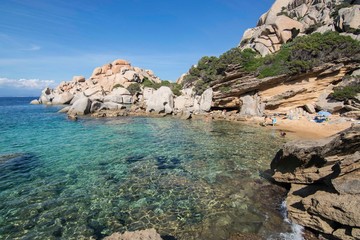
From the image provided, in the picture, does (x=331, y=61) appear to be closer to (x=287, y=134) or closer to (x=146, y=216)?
(x=287, y=134)

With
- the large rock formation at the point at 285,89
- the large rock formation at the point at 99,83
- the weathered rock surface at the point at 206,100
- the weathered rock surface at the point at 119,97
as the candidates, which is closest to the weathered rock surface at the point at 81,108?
the weathered rock surface at the point at 119,97

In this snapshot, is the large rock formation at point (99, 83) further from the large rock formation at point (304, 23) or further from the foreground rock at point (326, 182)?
the foreground rock at point (326, 182)

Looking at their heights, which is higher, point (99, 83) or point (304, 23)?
point (304, 23)

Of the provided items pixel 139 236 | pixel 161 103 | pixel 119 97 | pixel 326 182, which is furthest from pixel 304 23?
pixel 139 236

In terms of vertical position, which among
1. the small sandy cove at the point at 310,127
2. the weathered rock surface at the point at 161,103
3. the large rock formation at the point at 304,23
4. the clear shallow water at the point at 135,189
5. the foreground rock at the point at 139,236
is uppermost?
the large rock formation at the point at 304,23

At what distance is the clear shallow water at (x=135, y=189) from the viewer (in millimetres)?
8148

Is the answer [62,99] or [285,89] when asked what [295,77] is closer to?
[285,89]

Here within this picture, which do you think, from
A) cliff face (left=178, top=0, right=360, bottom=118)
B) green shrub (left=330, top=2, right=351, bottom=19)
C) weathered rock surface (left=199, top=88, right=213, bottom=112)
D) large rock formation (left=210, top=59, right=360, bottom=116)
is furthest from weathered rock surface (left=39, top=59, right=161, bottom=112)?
green shrub (left=330, top=2, right=351, bottom=19)

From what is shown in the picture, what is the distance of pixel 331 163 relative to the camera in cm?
866

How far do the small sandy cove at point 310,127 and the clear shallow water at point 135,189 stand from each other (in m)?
4.93

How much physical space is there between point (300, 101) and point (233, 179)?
2596 centimetres

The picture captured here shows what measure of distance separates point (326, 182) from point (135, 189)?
8084 mm

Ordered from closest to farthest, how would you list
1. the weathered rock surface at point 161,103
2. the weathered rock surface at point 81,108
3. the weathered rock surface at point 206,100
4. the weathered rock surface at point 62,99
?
1. the weathered rock surface at point 206,100
2. the weathered rock surface at point 81,108
3. the weathered rock surface at point 161,103
4. the weathered rock surface at point 62,99

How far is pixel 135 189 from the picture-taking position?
11070mm
